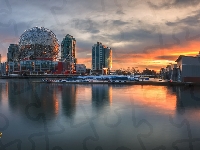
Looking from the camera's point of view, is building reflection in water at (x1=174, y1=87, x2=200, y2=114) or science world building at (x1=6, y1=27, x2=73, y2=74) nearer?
building reflection in water at (x1=174, y1=87, x2=200, y2=114)

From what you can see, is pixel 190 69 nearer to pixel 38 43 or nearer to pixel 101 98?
pixel 101 98

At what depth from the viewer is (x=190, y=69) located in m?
48.5

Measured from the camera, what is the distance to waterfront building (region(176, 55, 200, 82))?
47659 mm

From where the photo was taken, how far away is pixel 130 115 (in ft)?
48.5

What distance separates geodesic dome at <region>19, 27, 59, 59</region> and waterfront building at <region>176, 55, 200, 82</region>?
2958 inches

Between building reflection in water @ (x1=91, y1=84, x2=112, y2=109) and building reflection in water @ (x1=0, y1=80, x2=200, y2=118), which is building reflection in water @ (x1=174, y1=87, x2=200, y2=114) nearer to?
building reflection in water @ (x1=0, y1=80, x2=200, y2=118)

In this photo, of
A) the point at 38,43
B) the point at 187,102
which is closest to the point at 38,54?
the point at 38,43

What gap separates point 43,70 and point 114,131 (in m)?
109

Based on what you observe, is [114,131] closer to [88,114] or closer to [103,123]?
[103,123]

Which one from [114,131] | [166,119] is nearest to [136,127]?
[114,131]

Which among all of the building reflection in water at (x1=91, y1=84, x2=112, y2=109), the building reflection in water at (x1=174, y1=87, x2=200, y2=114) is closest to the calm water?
the building reflection in water at (x1=174, y1=87, x2=200, y2=114)

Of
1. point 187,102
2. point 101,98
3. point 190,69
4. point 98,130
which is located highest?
point 190,69

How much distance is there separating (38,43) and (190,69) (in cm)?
7913

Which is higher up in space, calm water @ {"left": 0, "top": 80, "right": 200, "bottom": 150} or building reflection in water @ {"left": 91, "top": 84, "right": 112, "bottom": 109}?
building reflection in water @ {"left": 91, "top": 84, "right": 112, "bottom": 109}
